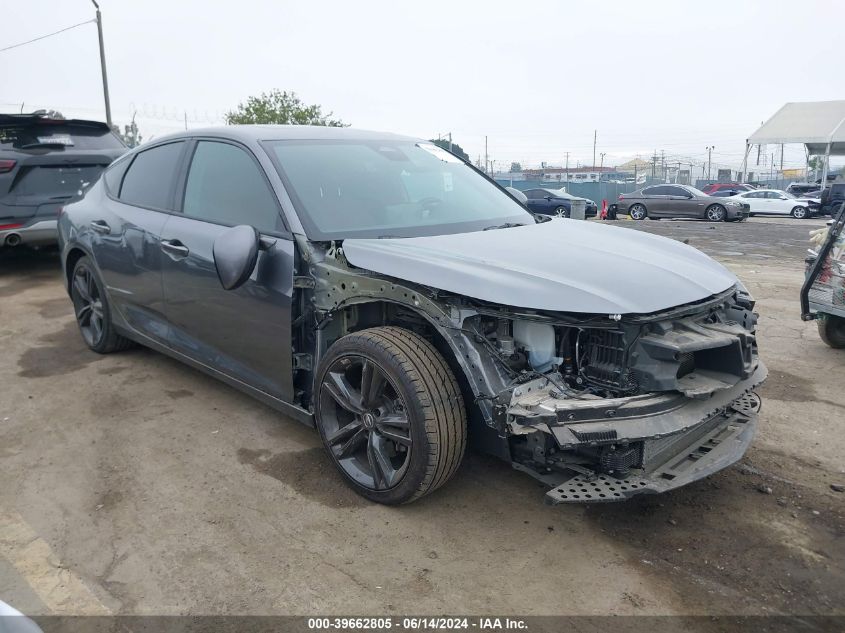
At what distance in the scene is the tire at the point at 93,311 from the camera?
4.78 metres

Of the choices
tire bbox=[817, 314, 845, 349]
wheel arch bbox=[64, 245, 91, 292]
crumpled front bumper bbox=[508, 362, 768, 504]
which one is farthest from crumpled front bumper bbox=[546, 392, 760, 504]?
wheel arch bbox=[64, 245, 91, 292]

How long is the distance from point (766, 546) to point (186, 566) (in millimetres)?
2293

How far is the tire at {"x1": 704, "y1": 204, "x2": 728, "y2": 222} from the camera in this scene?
71.5 ft

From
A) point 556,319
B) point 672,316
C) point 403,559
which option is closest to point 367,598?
point 403,559

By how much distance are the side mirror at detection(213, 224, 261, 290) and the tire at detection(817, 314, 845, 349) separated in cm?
Answer: 453

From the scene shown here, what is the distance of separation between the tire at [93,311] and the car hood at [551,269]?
2.65m

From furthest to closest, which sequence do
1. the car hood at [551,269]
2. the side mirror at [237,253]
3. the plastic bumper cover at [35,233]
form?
1. the plastic bumper cover at [35,233]
2. the side mirror at [237,253]
3. the car hood at [551,269]

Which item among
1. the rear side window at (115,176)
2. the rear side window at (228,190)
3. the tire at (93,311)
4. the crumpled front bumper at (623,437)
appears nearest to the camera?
the crumpled front bumper at (623,437)

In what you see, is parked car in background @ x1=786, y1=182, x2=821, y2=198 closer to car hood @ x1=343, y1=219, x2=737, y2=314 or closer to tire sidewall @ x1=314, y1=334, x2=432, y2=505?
car hood @ x1=343, y1=219, x2=737, y2=314

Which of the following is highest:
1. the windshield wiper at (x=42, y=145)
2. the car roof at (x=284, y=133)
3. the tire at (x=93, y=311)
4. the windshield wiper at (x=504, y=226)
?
the windshield wiper at (x=42, y=145)

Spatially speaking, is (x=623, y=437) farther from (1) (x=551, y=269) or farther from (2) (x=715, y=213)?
(2) (x=715, y=213)

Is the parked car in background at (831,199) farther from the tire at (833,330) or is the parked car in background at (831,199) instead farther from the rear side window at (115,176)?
the rear side window at (115,176)

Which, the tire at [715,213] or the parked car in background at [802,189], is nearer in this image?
the tire at [715,213]

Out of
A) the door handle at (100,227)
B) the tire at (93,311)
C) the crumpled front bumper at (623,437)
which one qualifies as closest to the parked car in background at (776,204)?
the tire at (93,311)
